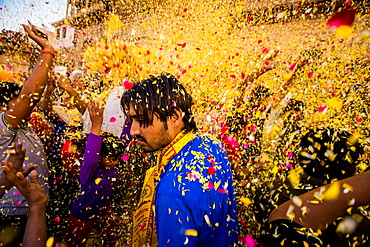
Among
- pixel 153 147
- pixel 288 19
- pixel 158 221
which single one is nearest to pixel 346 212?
pixel 158 221

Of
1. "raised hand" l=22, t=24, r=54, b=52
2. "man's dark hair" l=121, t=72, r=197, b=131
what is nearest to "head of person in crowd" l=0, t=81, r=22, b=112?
"raised hand" l=22, t=24, r=54, b=52

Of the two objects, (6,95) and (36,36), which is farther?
(36,36)

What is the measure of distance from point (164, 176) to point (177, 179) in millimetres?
124

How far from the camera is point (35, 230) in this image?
4.32ft

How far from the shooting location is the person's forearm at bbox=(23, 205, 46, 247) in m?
1.30

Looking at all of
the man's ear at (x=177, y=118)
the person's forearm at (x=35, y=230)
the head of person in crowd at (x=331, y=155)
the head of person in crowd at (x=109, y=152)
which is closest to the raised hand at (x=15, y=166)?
the person's forearm at (x=35, y=230)

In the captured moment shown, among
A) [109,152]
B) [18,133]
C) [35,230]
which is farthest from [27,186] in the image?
[109,152]

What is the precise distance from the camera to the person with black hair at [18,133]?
1644 mm

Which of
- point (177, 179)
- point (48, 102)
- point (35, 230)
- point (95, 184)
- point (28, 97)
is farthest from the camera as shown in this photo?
point (48, 102)

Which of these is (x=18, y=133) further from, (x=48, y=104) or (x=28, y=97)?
(x=48, y=104)

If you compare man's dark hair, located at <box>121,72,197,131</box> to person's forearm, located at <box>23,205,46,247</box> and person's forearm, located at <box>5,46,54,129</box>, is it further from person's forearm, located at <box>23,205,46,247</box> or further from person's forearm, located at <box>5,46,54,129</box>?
person's forearm, located at <box>23,205,46,247</box>

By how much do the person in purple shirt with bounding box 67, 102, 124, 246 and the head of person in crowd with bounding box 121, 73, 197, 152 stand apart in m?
0.66

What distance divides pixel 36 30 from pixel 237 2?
7773 mm

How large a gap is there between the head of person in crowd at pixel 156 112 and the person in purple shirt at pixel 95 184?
66cm
